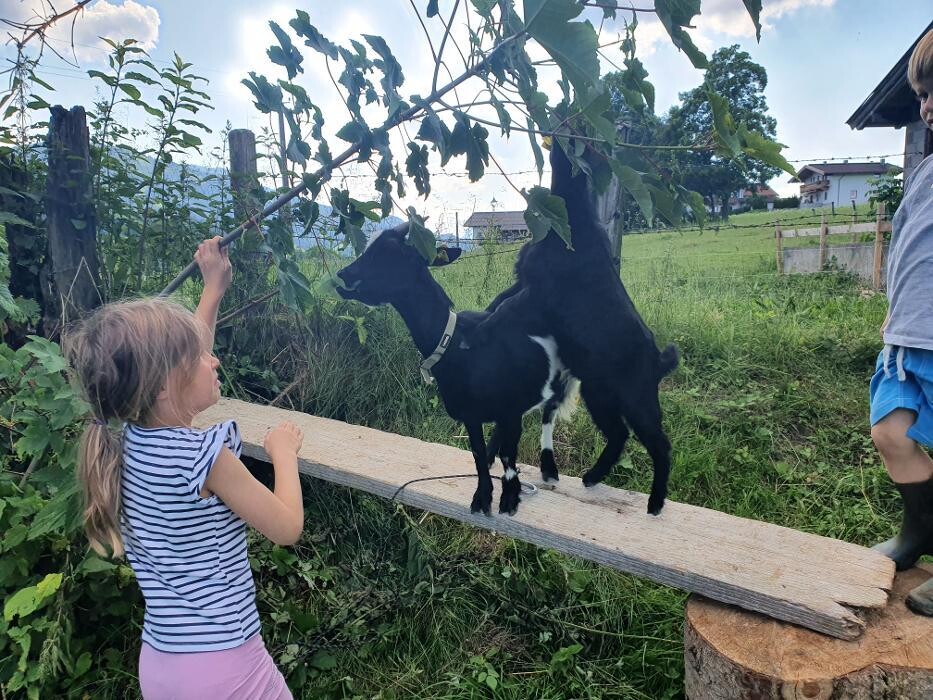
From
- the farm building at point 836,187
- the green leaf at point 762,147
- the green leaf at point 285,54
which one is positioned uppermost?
the farm building at point 836,187

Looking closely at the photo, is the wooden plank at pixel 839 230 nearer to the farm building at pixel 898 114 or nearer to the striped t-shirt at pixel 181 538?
the farm building at pixel 898 114

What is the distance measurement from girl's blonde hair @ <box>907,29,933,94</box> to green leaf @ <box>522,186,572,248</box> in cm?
106

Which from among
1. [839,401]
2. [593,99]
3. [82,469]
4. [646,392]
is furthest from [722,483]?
[82,469]

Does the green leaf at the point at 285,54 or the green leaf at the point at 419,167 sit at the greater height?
the green leaf at the point at 285,54

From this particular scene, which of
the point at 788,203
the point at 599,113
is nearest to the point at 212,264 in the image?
the point at 599,113

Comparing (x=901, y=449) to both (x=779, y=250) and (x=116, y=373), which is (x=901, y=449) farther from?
(x=779, y=250)

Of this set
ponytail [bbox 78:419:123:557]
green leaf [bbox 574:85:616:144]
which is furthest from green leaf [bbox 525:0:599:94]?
ponytail [bbox 78:419:123:557]

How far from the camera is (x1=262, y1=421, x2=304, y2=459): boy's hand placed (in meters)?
1.46

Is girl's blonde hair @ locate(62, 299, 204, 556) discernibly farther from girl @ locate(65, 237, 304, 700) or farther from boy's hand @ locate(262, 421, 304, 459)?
boy's hand @ locate(262, 421, 304, 459)

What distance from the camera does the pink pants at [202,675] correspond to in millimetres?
1348

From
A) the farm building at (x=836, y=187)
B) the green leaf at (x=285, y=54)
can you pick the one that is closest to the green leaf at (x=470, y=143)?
the green leaf at (x=285, y=54)

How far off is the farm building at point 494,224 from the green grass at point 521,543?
0.13 m

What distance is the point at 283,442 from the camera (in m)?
1.48

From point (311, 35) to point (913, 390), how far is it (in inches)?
76.5
